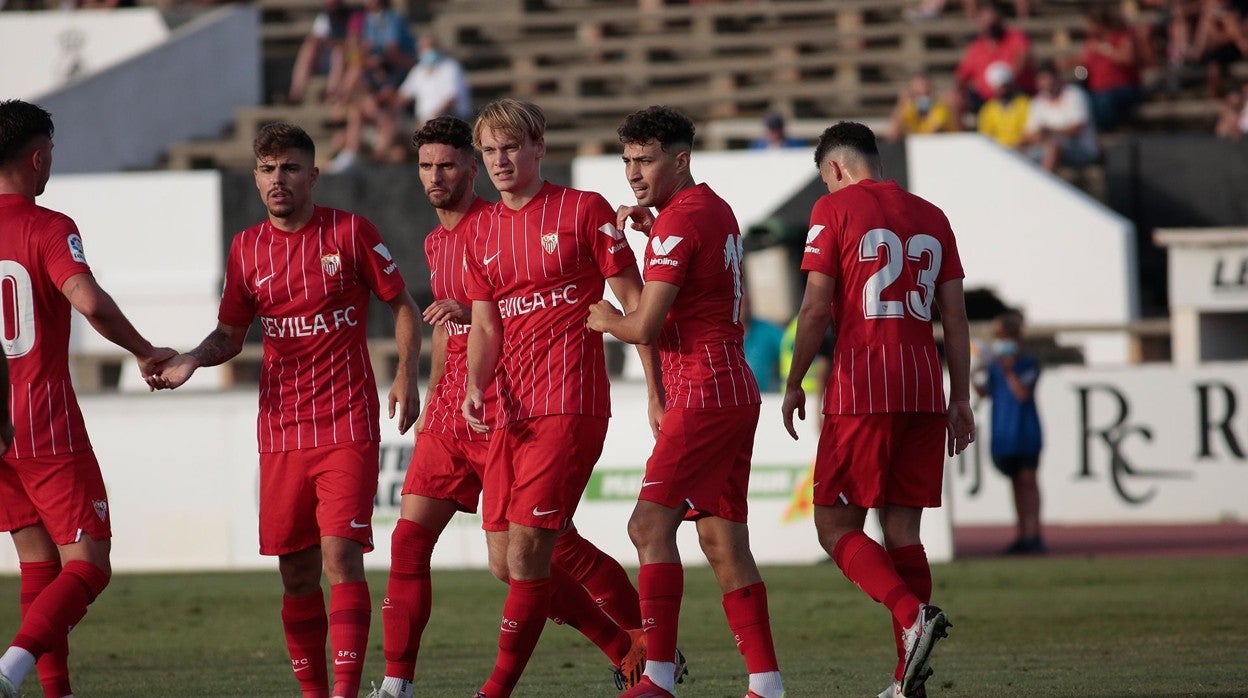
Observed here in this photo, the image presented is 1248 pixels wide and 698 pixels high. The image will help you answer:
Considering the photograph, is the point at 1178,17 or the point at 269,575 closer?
the point at 269,575

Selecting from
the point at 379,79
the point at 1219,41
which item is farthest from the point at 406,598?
the point at 1219,41

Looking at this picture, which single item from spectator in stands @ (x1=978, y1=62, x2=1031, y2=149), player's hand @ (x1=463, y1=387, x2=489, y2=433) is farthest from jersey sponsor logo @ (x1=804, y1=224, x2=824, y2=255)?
spectator in stands @ (x1=978, y1=62, x2=1031, y2=149)

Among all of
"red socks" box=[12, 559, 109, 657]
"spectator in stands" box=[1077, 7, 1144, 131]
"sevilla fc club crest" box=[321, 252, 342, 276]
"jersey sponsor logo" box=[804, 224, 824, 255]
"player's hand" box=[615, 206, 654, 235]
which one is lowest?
"red socks" box=[12, 559, 109, 657]

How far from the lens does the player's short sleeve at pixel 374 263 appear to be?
7566 mm

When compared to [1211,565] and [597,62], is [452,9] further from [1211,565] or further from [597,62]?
[1211,565]

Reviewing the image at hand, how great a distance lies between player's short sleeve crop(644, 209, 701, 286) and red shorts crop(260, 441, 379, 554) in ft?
4.51

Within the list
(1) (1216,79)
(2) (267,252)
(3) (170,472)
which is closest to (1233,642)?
(2) (267,252)

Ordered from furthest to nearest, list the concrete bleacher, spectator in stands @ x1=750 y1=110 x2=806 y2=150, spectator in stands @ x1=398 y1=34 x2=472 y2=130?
the concrete bleacher < spectator in stands @ x1=398 y1=34 x2=472 y2=130 < spectator in stands @ x1=750 y1=110 x2=806 y2=150

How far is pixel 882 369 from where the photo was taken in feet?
24.4

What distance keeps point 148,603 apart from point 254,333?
23.0 feet

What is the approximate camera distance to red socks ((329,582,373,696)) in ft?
23.5

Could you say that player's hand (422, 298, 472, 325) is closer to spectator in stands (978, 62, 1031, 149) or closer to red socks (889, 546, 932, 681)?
red socks (889, 546, 932, 681)

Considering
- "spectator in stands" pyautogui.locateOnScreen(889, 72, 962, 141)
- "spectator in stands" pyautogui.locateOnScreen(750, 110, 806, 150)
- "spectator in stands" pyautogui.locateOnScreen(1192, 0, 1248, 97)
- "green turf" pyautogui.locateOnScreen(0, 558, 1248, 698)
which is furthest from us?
"spectator in stands" pyautogui.locateOnScreen(1192, 0, 1248, 97)

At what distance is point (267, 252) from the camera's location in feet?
24.8
